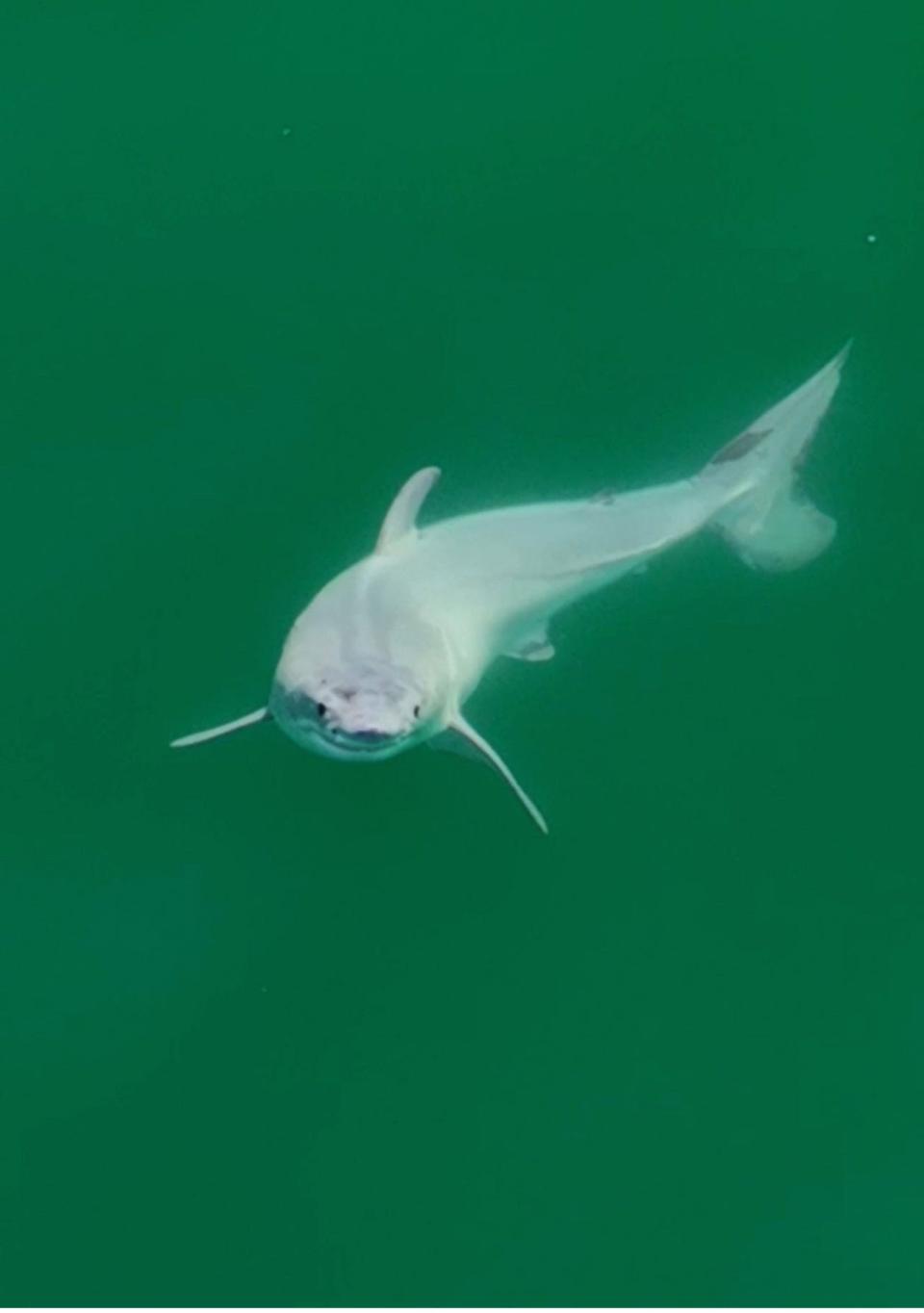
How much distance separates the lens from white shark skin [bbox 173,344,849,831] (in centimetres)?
848

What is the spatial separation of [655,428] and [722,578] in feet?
3.74

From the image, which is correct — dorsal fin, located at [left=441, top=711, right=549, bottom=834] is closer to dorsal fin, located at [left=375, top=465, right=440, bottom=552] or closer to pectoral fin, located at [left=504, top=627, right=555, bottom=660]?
pectoral fin, located at [left=504, top=627, right=555, bottom=660]

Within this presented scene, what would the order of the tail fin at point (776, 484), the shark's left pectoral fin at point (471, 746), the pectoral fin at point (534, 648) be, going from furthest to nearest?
the tail fin at point (776, 484), the pectoral fin at point (534, 648), the shark's left pectoral fin at point (471, 746)

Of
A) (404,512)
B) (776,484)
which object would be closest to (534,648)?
(404,512)

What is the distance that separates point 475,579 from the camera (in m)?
9.72

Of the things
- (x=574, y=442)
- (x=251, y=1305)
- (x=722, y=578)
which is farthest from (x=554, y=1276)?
(x=574, y=442)

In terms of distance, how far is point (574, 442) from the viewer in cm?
1180

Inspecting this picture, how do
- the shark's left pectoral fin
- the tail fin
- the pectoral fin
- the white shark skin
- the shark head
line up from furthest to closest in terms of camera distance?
the tail fin, the pectoral fin, the shark's left pectoral fin, the white shark skin, the shark head

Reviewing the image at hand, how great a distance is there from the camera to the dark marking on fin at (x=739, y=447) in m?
10.8

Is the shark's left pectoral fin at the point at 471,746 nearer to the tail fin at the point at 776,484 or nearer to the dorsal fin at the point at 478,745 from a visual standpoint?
the dorsal fin at the point at 478,745

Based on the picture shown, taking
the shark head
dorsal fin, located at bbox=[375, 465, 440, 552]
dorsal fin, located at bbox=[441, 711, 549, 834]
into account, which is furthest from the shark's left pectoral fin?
dorsal fin, located at bbox=[375, 465, 440, 552]

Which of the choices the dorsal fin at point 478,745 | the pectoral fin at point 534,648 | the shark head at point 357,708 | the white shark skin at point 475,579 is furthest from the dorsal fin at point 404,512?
the shark head at point 357,708

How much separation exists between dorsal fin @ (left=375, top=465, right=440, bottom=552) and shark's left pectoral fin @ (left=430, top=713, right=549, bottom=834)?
1.05 m

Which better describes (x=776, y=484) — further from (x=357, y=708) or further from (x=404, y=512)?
(x=357, y=708)
